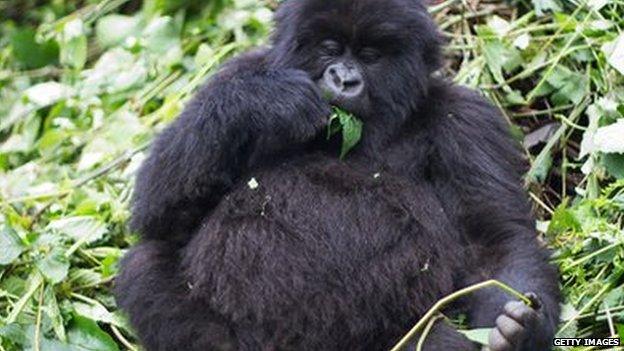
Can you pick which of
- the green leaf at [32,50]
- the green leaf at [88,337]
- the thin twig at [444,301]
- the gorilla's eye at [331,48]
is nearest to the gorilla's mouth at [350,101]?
the gorilla's eye at [331,48]

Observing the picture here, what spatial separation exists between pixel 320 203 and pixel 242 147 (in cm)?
30

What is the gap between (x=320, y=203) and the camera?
14.0ft

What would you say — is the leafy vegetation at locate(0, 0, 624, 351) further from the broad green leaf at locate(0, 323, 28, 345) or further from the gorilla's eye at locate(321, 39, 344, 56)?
the gorilla's eye at locate(321, 39, 344, 56)

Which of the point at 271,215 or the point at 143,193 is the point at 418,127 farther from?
the point at 143,193

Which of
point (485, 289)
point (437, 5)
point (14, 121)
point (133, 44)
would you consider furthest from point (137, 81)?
point (485, 289)

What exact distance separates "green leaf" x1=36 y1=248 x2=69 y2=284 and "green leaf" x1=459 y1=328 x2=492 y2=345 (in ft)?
4.76

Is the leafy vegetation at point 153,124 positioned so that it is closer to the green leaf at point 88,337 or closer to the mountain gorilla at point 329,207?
the green leaf at point 88,337

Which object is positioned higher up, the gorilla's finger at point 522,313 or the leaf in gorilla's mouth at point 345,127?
the leaf in gorilla's mouth at point 345,127

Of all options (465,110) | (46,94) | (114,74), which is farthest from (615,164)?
(46,94)

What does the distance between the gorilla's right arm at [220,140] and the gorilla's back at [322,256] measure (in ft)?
0.26

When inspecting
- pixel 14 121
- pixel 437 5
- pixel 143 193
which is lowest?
pixel 14 121

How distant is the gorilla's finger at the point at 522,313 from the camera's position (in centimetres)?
397

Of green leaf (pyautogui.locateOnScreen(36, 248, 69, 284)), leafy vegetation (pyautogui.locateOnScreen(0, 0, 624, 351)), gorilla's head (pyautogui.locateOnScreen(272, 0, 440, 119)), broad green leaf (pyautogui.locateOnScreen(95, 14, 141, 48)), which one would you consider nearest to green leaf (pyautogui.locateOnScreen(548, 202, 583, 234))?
leafy vegetation (pyautogui.locateOnScreen(0, 0, 624, 351))
